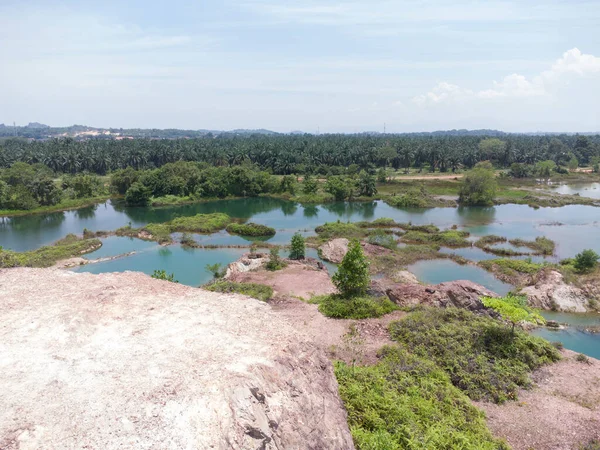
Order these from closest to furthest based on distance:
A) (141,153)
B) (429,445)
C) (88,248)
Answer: (429,445)
(88,248)
(141,153)

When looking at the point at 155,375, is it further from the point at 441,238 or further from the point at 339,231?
the point at 441,238

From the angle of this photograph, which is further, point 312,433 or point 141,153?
point 141,153

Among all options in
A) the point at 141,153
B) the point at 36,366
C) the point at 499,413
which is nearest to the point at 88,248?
the point at 36,366

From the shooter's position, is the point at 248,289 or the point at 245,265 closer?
the point at 248,289

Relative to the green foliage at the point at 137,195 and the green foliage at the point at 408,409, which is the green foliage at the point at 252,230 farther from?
the green foliage at the point at 408,409

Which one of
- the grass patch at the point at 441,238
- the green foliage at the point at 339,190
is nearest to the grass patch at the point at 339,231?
the grass patch at the point at 441,238

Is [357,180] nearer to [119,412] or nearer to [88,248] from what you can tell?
[88,248]

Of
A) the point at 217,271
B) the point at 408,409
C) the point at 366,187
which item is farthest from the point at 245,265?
the point at 366,187
